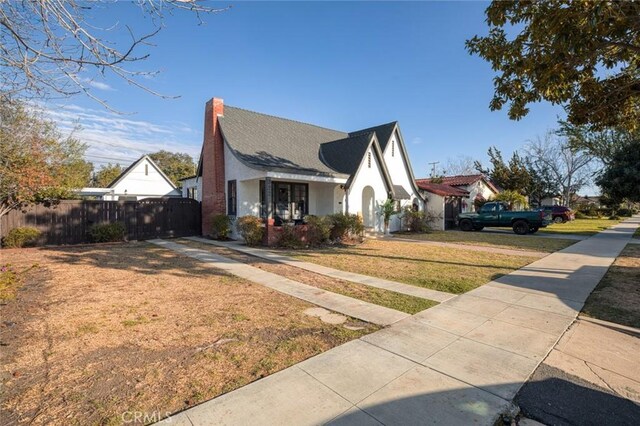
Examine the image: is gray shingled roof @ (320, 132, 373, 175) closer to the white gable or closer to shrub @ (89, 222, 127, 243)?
shrub @ (89, 222, 127, 243)

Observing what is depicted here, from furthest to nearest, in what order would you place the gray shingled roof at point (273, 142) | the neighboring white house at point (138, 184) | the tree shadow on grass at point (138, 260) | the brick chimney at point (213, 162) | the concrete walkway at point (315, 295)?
the neighboring white house at point (138, 184)
the brick chimney at point (213, 162)
the gray shingled roof at point (273, 142)
the tree shadow on grass at point (138, 260)
the concrete walkway at point (315, 295)

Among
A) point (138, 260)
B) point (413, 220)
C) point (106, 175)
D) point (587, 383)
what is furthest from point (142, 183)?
point (587, 383)

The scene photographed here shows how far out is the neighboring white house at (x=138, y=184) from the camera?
2833cm

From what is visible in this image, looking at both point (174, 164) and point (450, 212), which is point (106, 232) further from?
point (174, 164)

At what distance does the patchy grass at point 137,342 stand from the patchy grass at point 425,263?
3498 mm

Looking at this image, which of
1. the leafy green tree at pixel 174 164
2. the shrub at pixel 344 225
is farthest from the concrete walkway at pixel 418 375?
the leafy green tree at pixel 174 164

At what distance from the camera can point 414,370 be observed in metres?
3.61

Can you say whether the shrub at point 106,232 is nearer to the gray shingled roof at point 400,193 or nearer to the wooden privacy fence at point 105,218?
the wooden privacy fence at point 105,218

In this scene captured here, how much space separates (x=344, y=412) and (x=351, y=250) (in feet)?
34.1

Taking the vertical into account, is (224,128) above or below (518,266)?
above

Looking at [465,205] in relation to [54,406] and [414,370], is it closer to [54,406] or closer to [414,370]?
[414,370]

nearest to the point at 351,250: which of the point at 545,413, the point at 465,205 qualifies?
the point at 545,413

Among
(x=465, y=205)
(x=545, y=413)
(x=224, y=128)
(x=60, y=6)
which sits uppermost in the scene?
(x=224, y=128)

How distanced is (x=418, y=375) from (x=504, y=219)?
22.0 metres
